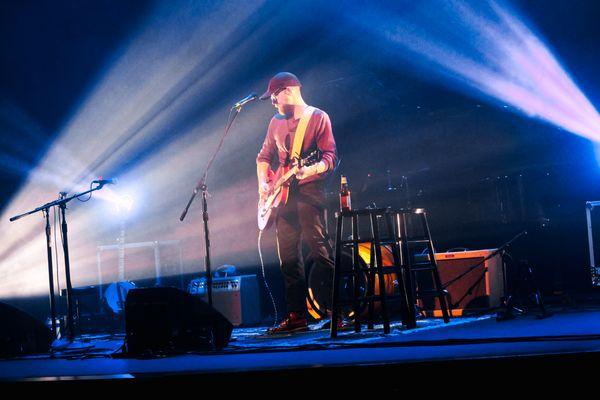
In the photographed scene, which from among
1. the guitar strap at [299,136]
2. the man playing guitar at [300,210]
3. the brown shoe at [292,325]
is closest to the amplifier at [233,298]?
the man playing guitar at [300,210]

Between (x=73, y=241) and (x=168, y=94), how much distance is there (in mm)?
2581

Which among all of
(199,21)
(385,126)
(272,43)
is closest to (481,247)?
(385,126)

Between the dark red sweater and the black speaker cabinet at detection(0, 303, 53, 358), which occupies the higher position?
the dark red sweater

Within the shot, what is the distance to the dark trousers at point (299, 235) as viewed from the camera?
18.9 feet

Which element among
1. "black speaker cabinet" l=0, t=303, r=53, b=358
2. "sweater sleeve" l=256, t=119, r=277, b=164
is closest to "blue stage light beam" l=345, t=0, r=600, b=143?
"sweater sleeve" l=256, t=119, r=277, b=164

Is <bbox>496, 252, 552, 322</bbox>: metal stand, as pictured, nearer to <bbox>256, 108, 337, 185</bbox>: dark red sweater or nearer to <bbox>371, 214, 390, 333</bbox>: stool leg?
<bbox>371, 214, 390, 333</bbox>: stool leg

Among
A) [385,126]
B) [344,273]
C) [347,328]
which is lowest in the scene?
[347,328]

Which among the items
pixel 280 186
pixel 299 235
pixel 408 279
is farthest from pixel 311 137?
pixel 408 279

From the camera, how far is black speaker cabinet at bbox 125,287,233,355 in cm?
470

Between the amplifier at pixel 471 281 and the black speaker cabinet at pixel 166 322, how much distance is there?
2448 mm

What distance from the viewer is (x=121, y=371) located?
12.7 feet

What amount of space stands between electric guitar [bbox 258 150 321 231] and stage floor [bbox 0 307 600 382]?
1.09 m

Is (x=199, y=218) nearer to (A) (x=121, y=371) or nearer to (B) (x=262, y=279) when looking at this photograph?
(B) (x=262, y=279)

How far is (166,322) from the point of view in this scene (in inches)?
185
